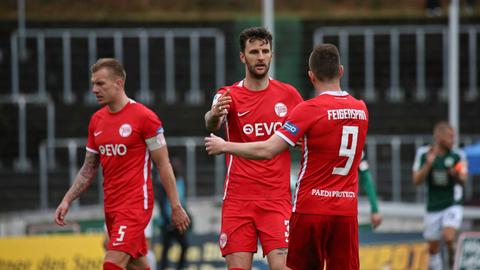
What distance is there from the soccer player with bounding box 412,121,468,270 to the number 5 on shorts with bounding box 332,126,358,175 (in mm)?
7600

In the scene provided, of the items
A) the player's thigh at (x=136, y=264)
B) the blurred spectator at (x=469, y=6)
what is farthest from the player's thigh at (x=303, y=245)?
the blurred spectator at (x=469, y=6)

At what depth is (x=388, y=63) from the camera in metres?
25.8

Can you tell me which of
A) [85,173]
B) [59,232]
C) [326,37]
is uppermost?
[326,37]

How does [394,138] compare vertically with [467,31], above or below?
below

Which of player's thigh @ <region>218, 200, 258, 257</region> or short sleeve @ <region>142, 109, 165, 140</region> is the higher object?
short sleeve @ <region>142, 109, 165, 140</region>

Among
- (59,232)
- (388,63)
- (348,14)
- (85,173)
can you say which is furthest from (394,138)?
(85,173)

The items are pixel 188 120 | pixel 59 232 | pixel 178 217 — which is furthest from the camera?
pixel 188 120

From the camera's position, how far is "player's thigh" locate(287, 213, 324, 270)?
8.73m

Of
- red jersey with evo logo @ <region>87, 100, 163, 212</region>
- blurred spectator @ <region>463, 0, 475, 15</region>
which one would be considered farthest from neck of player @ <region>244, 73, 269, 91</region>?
blurred spectator @ <region>463, 0, 475, 15</region>

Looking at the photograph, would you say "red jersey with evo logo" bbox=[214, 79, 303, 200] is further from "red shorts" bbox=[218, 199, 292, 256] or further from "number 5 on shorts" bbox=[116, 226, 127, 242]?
"number 5 on shorts" bbox=[116, 226, 127, 242]

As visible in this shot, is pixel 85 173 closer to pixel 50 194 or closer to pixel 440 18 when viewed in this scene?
pixel 50 194

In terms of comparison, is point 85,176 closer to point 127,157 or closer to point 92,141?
point 92,141

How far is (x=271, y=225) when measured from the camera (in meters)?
9.58

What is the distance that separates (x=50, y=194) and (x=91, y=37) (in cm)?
427
